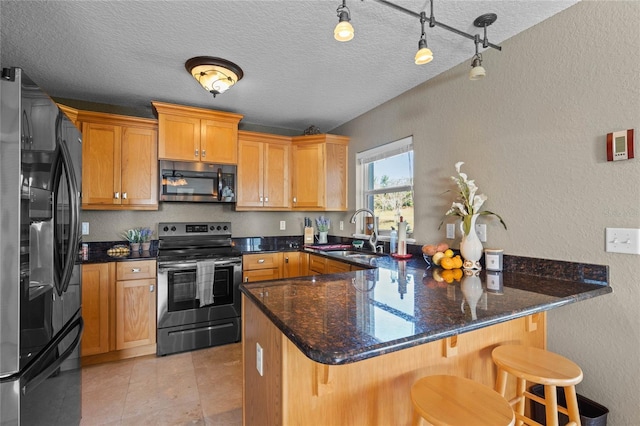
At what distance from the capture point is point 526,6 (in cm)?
166

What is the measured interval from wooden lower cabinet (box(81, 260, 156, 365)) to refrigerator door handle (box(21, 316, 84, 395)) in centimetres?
115

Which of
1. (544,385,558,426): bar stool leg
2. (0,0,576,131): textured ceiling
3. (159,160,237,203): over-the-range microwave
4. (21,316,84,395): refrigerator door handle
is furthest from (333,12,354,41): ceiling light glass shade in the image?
(159,160,237,203): over-the-range microwave

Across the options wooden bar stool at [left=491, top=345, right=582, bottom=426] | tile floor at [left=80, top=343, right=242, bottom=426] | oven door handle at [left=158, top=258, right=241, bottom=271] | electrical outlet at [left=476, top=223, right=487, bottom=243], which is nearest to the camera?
wooden bar stool at [left=491, top=345, right=582, bottom=426]

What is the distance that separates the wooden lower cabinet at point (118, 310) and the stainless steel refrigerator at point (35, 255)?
3.89 feet

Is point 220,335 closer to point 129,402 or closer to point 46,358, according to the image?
point 129,402

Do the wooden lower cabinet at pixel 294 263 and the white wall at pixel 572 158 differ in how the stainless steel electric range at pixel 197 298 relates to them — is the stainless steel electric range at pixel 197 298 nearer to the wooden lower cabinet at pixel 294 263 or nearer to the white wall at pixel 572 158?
the wooden lower cabinet at pixel 294 263

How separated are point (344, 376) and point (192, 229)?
279 cm

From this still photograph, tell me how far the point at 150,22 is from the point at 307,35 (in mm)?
946

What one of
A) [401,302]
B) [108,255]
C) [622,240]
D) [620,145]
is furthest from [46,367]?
[620,145]

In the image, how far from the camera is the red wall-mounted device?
4.65 ft

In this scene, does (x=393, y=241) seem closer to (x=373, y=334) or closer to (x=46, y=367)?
(x=373, y=334)

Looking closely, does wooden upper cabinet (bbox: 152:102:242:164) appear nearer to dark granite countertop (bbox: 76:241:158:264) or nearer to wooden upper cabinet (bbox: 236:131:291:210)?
wooden upper cabinet (bbox: 236:131:291:210)

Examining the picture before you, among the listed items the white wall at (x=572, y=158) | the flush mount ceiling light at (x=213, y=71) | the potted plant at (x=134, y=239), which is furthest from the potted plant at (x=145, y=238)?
the white wall at (x=572, y=158)

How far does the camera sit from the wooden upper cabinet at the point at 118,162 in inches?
113
